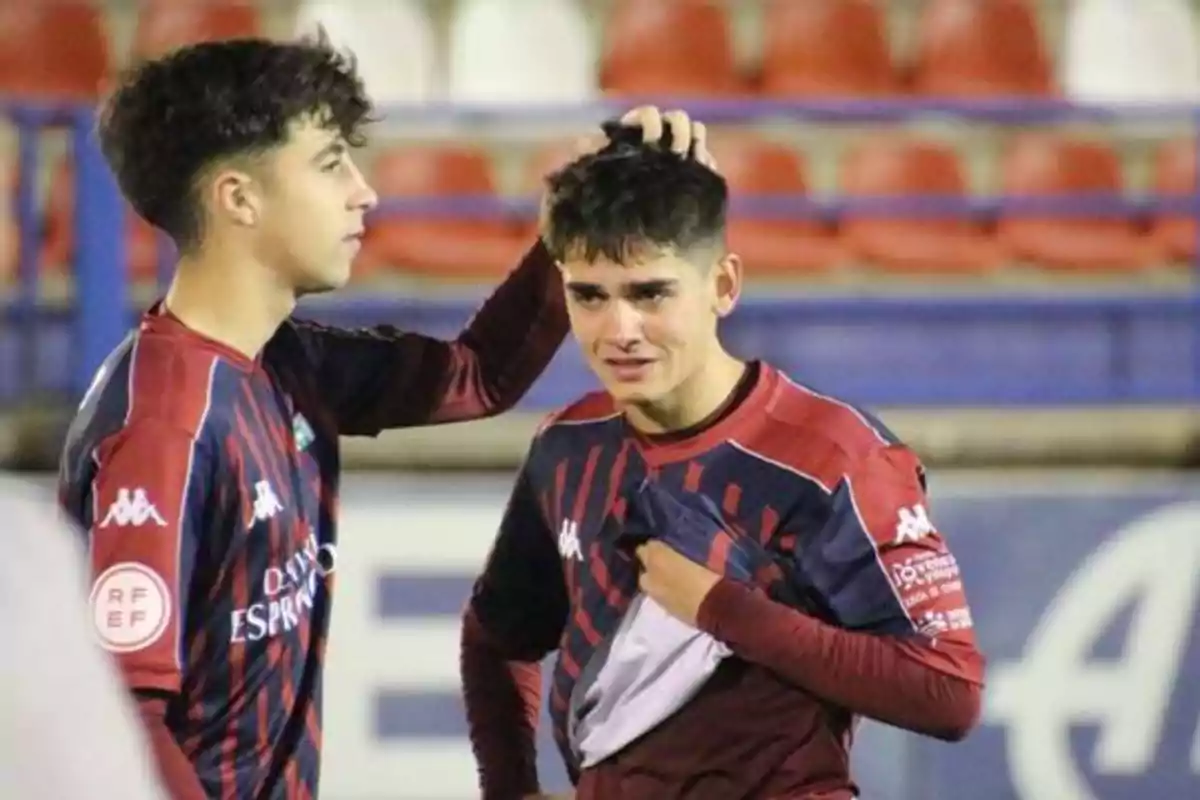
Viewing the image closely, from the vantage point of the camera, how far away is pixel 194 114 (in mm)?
2152

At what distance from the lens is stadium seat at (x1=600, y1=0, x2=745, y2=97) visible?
20.7 ft

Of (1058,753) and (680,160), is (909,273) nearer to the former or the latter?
(1058,753)

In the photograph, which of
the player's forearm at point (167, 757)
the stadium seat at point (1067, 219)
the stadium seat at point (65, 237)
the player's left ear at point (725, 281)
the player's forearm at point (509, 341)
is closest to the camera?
the player's forearm at point (167, 757)

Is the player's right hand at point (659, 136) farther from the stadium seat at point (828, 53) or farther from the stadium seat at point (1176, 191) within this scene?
the stadium seat at point (828, 53)

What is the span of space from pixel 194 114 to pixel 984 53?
4.49 metres

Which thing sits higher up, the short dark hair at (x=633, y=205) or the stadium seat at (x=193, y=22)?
the stadium seat at (x=193, y=22)

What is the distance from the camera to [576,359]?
15.6 feet

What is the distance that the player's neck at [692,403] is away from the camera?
2.09 metres

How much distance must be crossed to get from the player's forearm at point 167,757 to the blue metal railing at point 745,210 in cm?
249

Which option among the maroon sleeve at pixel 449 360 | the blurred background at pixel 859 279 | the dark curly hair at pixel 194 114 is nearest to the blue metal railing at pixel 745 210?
the blurred background at pixel 859 279

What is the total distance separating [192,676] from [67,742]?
1158 millimetres

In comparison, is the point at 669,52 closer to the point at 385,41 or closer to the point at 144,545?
the point at 385,41

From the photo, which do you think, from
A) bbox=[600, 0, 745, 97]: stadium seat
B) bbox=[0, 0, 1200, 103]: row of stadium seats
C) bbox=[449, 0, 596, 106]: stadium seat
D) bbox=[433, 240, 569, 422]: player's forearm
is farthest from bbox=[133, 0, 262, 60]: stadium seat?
bbox=[433, 240, 569, 422]: player's forearm

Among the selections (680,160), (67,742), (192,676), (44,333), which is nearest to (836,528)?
(680,160)
